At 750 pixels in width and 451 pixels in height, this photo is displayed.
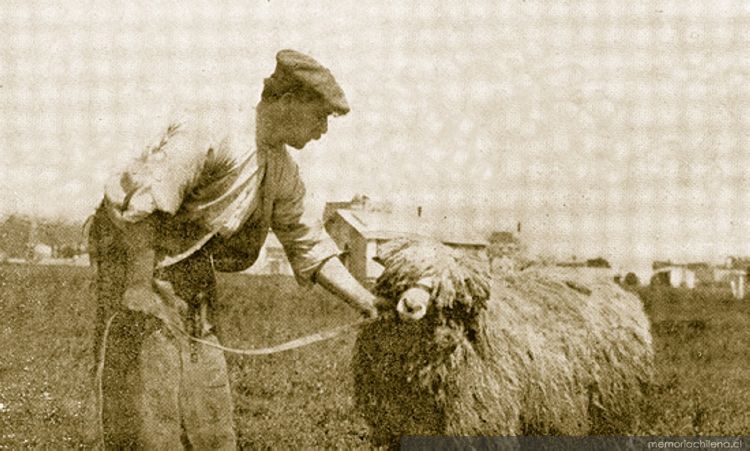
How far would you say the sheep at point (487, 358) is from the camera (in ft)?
15.3

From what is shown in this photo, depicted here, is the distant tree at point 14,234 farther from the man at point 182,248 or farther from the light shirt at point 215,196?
the light shirt at point 215,196

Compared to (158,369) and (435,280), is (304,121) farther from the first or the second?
(158,369)

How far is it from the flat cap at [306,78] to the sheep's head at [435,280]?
1024 mm

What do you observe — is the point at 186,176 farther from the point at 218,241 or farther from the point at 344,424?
the point at 344,424

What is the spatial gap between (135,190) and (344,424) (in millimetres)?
3240

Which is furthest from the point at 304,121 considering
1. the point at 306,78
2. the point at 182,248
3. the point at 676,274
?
the point at 676,274

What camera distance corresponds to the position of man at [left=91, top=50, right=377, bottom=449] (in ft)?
12.2

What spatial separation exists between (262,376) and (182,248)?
4159 mm

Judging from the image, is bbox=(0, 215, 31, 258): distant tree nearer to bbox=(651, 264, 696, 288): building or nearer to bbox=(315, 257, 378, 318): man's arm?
bbox=(315, 257, 378, 318): man's arm

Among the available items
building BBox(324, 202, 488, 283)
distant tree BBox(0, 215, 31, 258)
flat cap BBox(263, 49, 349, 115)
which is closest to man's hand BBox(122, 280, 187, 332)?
flat cap BBox(263, 49, 349, 115)

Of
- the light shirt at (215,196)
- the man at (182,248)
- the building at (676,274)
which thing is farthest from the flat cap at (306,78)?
the building at (676,274)

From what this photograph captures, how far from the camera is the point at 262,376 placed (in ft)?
25.9

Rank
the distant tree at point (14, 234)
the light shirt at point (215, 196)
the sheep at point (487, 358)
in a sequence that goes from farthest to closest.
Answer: the distant tree at point (14, 234), the sheep at point (487, 358), the light shirt at point (215, 196)

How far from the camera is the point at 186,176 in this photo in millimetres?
3709
